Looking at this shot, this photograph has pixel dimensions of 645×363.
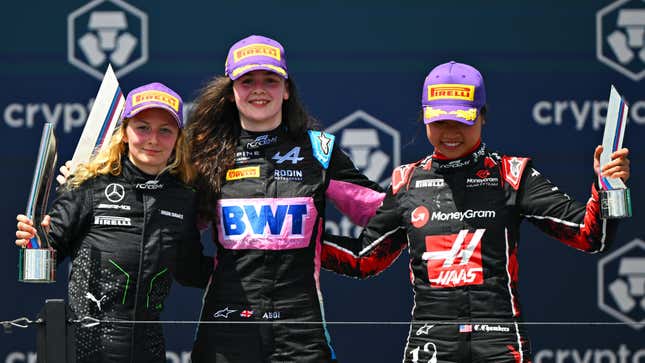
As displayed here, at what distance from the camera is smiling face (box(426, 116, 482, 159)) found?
11.1 ft

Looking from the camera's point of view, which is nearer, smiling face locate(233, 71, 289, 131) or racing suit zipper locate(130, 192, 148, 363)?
racing suit zipper locate(130, 192, 148, 363)

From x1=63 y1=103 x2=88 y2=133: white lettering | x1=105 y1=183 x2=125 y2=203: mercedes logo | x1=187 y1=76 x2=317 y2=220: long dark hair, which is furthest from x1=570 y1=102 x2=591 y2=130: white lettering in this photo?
x1=105 y1=183 x2=125 y2=203: mercedes logo

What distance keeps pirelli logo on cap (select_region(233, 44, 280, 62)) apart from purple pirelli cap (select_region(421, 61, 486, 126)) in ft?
1.46

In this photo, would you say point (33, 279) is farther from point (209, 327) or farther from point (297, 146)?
point (297, 146)

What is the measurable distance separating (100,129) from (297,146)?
1.94 ft

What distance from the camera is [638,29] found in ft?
15.0

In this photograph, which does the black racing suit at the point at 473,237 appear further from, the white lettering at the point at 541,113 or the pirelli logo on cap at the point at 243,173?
the white lettering at the point at 541,113

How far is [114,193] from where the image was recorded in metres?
3.34

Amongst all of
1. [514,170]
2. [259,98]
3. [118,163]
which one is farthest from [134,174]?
[514,170]

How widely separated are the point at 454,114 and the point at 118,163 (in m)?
0.94

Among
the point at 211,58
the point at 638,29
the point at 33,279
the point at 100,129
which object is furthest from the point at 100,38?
the point at 638,29

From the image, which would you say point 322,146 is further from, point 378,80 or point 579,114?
point 579,114

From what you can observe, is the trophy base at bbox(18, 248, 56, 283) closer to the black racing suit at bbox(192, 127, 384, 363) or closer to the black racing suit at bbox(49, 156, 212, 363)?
the black racing suit at bbox(49, 156, 212, 363)

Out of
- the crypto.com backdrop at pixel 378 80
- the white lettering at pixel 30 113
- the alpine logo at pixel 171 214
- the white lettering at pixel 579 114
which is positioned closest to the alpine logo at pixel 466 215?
the alpine logo at pixel 171 214
